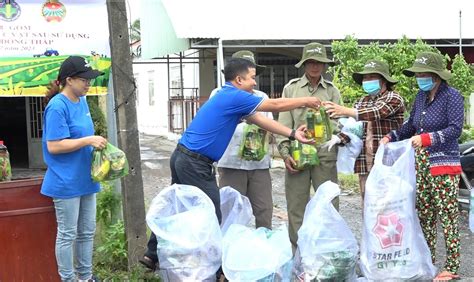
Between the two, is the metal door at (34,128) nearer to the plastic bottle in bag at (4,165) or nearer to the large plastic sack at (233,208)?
the plastic bottle in bag at (4,165)

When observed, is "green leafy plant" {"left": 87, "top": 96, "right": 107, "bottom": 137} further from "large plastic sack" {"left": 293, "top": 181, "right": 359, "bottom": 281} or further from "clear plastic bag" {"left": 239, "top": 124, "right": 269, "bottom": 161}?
"large plastic sack" {"left": 293, "top": 181, "right": 359, "bottom": 281}

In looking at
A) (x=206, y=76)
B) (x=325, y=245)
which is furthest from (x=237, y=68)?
(x=206, y=76)

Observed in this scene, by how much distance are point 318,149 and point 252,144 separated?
538mm

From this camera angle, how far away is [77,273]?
405cm

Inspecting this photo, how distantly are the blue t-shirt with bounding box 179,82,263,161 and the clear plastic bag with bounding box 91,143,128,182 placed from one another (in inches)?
21.0

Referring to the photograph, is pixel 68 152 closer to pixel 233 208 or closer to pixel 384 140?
pixel 233 208

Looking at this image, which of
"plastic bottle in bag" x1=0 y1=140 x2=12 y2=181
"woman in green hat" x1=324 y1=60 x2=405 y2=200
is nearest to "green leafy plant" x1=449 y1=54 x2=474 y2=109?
"woman in green hat" x1=324 y1=60 x2=405 y2=200

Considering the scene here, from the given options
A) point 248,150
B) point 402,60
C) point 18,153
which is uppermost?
point 402,60

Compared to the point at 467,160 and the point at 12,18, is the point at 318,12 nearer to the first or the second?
the point at 467,160

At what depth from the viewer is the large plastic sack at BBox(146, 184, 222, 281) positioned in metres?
3.73

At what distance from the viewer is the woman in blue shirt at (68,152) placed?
367 cm

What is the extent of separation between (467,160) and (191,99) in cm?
1196

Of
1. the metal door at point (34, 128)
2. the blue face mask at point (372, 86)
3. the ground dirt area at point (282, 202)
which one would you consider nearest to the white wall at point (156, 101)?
the ground dirt area at point (282, 202)

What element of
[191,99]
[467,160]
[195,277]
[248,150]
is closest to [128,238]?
[195,277]
